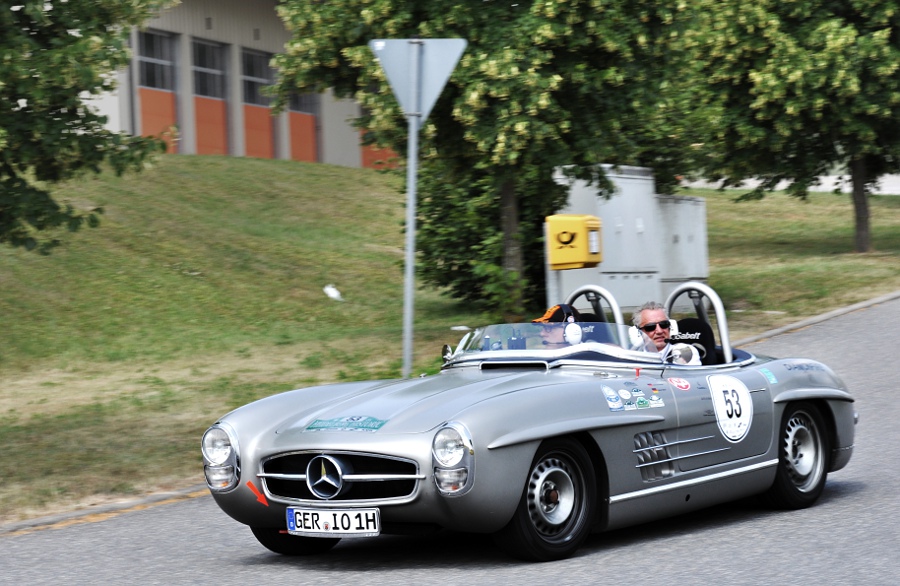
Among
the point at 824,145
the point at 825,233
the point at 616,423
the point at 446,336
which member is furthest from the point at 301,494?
the point at 825,233

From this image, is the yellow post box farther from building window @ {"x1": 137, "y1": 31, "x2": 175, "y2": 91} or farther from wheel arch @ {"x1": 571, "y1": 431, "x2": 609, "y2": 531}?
building window @ {"x1": 137, "y1": 31, "x2": 175, "y2": 91}

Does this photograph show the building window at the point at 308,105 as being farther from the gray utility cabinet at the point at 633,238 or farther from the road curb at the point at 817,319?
the road curb at the point at 817,319

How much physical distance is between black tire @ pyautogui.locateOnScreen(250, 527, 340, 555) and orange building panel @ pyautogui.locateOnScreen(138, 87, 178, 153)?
99.8ft

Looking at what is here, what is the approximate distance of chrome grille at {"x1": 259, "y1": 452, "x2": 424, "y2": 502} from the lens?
19.5 ft

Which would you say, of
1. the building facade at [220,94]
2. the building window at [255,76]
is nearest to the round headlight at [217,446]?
the building facade at [220,94]

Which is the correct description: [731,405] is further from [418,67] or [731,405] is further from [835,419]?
[418,67]

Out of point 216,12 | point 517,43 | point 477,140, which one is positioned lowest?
point 477,140

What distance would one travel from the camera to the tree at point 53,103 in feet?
32.5

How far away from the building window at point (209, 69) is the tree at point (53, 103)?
28762 millimetres

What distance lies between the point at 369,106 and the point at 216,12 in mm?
26585

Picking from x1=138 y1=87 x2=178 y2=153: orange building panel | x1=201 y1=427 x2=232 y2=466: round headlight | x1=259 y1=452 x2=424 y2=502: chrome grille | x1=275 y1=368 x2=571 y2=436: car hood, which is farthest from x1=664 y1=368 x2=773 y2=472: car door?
x1=138 y1=87 x2=178 y2=153: orange building panel

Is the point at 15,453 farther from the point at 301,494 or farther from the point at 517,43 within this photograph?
the point at 517,43

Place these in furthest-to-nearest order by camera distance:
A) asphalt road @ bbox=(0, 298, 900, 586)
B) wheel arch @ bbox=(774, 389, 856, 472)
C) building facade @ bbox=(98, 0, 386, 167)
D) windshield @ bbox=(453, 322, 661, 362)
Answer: building facade @ bbox=(98, 0, 386, 167) < wheel arch @ bbox=(774, 389, 856, 472) < windshield @ bbox=(453, 322, 661, 362) < asphalt road @ bbox=(0, 298, 900, 586)

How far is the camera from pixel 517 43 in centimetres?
1427
